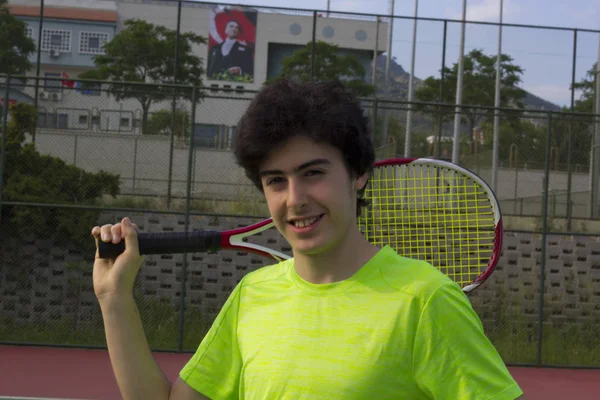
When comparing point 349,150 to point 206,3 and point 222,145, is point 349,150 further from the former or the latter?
point 206,3

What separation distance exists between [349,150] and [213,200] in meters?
10.1

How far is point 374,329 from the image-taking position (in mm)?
1776

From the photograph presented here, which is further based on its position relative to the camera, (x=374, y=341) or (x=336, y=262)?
(x=336, y=262)

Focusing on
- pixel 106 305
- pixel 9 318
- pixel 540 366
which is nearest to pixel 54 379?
pixel 9 318

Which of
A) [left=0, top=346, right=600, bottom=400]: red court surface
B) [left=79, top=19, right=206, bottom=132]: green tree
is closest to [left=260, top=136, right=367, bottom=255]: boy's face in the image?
[left=0, top=346, right=600, bottom=400]: red court surface

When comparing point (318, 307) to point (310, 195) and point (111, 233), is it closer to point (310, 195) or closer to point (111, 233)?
point (310, 195)

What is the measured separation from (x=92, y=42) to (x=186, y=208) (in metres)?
5.67

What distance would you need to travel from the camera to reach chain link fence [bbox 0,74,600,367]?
422 inches

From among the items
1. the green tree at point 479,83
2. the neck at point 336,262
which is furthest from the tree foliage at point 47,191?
the neck at point 336,262

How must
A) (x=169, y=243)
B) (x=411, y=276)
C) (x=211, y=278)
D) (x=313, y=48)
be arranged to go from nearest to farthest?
(x=411, y=276)
(x=169, y=243)
(x=211, y=278)
(x=313, y=48)

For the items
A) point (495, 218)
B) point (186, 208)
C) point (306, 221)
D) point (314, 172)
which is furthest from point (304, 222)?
point (186, 208)

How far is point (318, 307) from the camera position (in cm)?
186

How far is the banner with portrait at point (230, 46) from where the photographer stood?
1488 centimetres

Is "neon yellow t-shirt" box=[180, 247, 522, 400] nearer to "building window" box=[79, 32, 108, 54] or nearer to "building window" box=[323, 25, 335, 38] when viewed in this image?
"building window" box=[323, 25, 335, 38]
